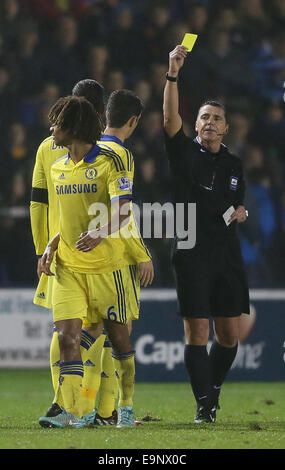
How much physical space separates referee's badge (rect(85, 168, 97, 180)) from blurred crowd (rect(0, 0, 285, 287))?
15.9 ft

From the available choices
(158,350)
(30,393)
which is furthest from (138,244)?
(158,350)

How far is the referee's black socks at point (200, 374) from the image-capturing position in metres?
6.95

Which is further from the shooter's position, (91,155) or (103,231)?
(91,155)

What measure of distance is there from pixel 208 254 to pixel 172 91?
3.83 ft

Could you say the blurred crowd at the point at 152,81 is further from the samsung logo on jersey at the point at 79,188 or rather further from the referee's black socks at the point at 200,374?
the samsung logo on jersey at the point at 79,188

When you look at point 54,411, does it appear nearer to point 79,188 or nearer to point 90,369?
point 90,369

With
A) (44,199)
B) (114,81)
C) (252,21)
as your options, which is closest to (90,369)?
(44,199)

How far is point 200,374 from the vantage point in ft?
22.8

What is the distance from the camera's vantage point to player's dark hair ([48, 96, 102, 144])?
6277 millimetres

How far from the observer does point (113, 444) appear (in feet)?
17.6

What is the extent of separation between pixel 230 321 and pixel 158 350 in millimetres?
3744

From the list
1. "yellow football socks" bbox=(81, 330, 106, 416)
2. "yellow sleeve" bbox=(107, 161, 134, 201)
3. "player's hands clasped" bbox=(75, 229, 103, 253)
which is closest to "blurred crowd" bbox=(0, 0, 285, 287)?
"yellow football socks" bbox=(81, 330, 106, 416)

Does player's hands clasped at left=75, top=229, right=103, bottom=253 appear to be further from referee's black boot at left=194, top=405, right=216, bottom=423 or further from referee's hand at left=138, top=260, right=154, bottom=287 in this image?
referee's black boot at left=194, top=405, right=216, bottom=423

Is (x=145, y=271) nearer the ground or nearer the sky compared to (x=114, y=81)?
nearer the ground
